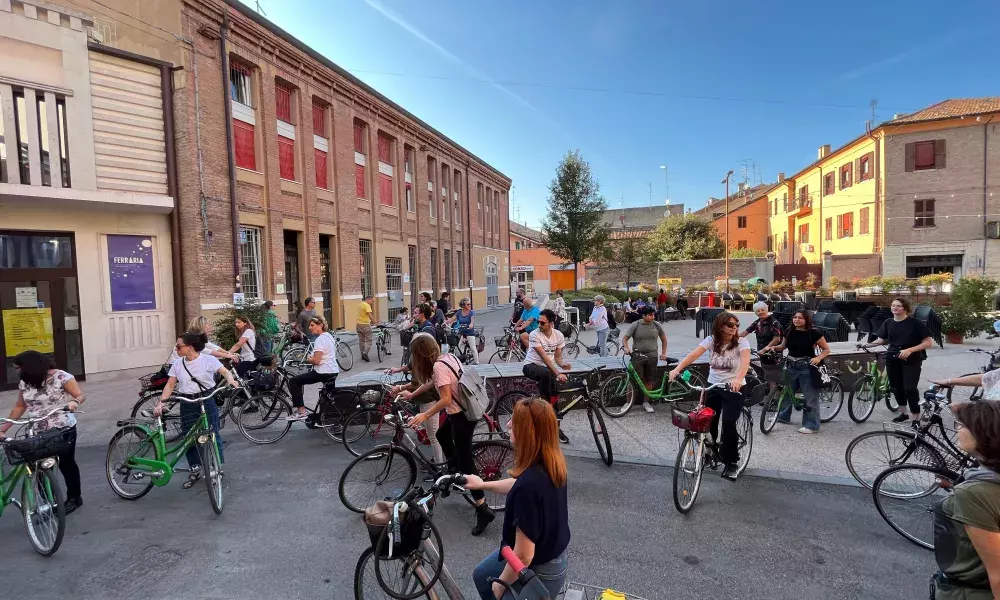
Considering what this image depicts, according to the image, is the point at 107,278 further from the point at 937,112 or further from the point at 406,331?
the point at 937,112

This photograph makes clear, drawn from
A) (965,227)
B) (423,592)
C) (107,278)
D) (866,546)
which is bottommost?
(866,546)

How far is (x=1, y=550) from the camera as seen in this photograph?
410cm

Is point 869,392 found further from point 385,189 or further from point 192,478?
point 385,189

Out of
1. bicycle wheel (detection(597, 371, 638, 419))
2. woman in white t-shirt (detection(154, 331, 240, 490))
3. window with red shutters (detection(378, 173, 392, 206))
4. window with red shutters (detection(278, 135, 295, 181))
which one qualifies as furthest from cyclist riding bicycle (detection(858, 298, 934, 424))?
window with red shutters (detection(378, 173, 392, 206))

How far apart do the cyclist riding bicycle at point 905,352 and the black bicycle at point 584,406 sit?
12.4 feet

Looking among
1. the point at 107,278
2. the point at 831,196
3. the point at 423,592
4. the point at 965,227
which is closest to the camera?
the point at 423,592

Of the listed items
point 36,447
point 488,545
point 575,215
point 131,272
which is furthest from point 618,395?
point 575,215

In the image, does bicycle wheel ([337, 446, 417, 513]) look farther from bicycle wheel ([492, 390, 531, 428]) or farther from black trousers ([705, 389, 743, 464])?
black trousers ([705, 389, 743, 464])

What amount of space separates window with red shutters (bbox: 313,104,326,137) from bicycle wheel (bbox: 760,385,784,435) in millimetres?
16326

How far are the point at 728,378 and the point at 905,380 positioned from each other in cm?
339

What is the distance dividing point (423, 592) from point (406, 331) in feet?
30.0

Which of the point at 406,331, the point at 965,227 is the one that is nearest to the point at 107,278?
the point at 406,331

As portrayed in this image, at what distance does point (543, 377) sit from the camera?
21.1 ft

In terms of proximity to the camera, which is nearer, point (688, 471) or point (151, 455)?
point (688, 471)
